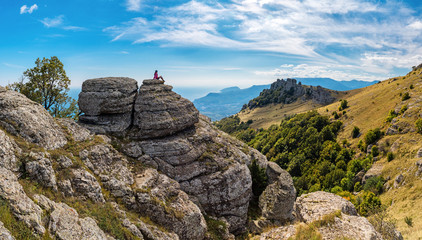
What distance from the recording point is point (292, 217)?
2817 cm

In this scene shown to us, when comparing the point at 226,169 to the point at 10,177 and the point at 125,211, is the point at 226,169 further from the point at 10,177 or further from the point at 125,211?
the point at 10,177

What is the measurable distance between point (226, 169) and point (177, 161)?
6.11m

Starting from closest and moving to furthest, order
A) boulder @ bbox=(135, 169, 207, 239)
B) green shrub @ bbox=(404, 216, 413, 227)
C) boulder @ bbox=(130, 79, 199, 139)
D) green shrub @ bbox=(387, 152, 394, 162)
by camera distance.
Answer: boulder @ bbox=(135, 169, 207, 239), boulder @ bbox=(130, 79, 199, 139), green shrub @ bbox=(404, 216, 413, 227), green shrub @ bbox=(387, 152, 394, 162)

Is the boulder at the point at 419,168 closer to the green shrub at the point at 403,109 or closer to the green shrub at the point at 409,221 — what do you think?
the green shrub at the point at 409,221

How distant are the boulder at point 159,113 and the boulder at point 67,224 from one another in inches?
520

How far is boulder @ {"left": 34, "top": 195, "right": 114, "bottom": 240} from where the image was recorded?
1042 centimetres

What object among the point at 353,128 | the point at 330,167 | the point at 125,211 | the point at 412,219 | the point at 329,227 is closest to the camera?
the point at 329,227

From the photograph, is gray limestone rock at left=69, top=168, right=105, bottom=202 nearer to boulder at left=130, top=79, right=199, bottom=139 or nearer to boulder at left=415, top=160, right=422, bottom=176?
boulder at left=130, top=79, right=199, bottom=139

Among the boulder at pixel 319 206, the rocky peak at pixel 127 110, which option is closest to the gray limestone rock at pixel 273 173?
the boulder at pixel 319 206

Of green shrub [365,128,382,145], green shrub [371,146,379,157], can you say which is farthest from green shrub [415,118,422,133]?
green shrub [365,128,382,145]

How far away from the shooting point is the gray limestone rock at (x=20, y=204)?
938 cm

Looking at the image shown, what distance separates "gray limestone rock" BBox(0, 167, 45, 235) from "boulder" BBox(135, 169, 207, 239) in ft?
29.3

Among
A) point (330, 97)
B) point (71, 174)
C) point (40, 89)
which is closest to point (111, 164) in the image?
point (71, 174)

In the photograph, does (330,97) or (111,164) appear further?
(330,97)
